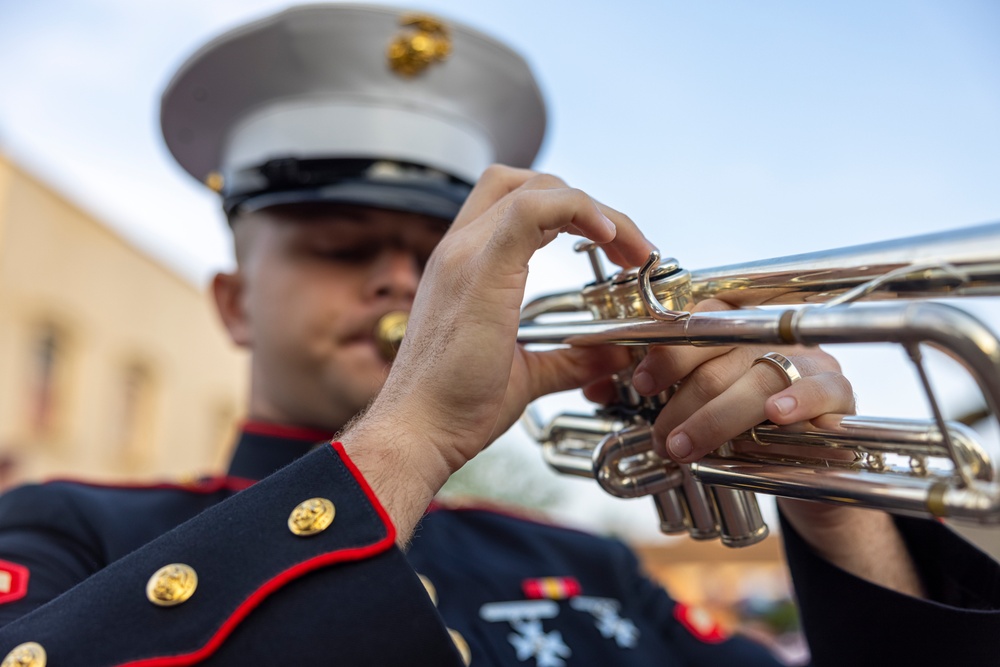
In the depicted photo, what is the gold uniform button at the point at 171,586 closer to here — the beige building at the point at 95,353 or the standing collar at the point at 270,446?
the standing collar at the point at 270,446

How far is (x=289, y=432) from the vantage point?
1.98 metres

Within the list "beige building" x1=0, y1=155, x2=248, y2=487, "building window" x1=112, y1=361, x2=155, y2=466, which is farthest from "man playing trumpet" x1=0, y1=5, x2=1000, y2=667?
"building window" x1=112, y1=361, x2=155, y2=466

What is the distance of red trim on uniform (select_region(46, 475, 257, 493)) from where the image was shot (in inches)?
69.1

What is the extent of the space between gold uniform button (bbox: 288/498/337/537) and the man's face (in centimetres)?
78

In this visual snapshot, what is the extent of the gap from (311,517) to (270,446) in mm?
968

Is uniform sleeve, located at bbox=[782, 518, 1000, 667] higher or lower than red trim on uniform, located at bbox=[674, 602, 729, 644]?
higher

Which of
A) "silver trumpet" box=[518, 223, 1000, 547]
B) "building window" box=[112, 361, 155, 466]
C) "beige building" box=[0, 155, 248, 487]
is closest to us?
"silver trumpet" box=[518, 223, 1000, 547]

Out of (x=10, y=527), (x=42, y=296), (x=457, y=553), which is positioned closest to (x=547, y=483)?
(x=42, y=296)

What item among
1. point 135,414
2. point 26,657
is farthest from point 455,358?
point 135,414

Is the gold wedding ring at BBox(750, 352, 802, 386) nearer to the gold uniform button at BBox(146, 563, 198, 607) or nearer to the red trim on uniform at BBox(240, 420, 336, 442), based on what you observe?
the gold uniform button at BBox(146, 563, 198, 607)

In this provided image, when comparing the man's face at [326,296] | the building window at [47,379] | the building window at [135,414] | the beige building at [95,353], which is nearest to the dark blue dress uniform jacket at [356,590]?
the man's face at [326,296]

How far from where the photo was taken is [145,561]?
1.05m

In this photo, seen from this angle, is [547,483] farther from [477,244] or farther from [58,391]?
[477,244]

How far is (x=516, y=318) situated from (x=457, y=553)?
40.5 inches
